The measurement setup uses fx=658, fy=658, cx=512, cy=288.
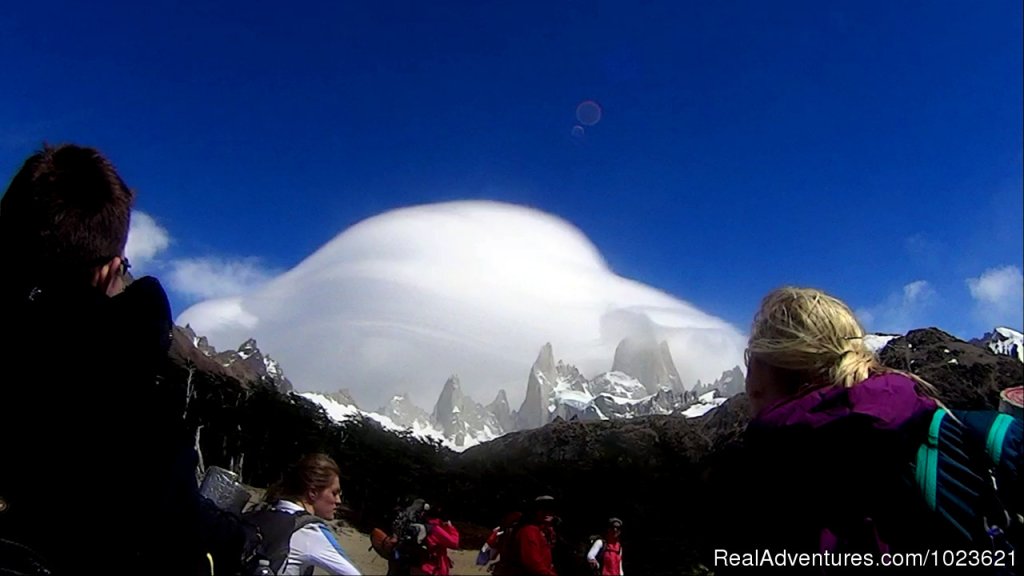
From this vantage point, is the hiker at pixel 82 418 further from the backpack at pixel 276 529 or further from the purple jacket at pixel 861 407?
the backpack at pixel 276 529

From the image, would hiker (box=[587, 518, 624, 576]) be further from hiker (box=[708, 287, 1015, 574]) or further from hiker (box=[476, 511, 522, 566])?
hiker (box=[708, 287, 1015, 574])

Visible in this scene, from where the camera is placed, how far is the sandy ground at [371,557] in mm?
5750

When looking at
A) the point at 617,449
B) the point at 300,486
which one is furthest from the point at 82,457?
the point at 617,449

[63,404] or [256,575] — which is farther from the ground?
[63,404]

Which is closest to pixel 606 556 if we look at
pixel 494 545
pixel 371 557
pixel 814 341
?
pixel 494 545

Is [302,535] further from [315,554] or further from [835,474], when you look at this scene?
[835,474]

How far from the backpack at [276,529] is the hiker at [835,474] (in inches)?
57.3

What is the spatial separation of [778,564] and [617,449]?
1240 centimetres

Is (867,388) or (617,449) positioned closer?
(867,388)

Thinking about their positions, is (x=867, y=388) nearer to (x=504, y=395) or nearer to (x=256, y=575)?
(x=256, y=575)

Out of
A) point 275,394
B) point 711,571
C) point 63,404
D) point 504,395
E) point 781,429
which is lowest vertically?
point 711,571

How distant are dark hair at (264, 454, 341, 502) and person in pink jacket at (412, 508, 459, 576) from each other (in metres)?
3.81

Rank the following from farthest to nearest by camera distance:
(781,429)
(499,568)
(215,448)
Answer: (215,448), (499,568), (781,429)

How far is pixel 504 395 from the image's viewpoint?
15352 millimetres
